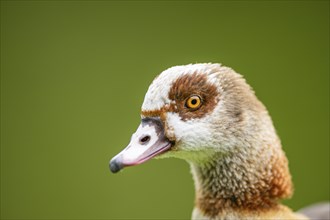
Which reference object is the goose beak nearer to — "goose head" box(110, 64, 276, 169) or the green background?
"goose head" box(110, 64, 276, 169)

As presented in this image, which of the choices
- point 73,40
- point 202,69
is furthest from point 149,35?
point 202,69

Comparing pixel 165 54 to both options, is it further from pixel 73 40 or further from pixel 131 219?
pixel 131 219

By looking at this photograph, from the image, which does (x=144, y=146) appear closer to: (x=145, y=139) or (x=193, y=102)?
(x=145, y=139)

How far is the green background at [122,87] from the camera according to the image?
7.75ft

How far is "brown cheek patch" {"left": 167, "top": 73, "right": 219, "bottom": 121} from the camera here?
1.11 meters

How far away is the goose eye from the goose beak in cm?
7

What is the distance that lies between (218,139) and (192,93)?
0.11 meters

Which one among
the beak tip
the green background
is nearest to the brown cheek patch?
the beak tip

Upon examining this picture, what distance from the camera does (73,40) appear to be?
8.30 feet

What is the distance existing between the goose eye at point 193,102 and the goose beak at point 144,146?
7 cm

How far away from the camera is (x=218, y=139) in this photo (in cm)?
113

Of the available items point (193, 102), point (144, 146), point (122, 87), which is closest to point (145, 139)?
point (144, 146)

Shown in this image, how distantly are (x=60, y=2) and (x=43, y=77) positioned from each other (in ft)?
1.17

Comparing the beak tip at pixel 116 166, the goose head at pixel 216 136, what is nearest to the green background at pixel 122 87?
the goose head at pixel 216 136
